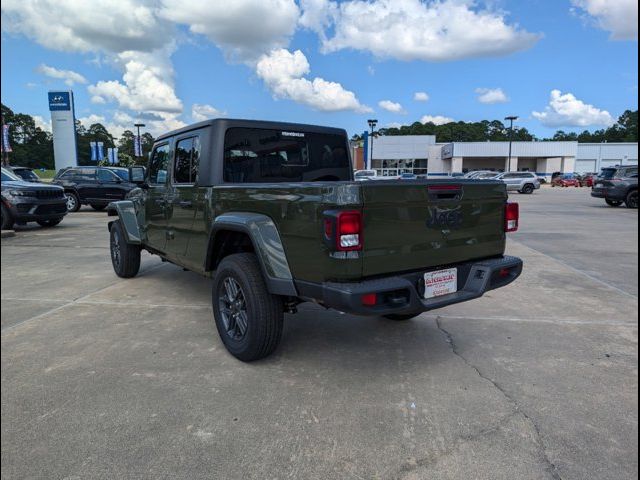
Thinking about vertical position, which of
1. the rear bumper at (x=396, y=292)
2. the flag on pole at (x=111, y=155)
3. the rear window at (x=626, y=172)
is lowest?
the rear bumper at (x=396, y=292)

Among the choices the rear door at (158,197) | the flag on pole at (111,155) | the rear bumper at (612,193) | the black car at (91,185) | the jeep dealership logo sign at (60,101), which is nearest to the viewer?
the rear door at (158,197)

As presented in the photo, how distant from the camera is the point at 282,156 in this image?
435 centimetres

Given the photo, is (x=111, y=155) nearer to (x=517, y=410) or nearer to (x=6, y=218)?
(x=6, y=218)

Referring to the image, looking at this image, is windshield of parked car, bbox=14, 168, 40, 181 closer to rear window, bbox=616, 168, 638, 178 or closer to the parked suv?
the parked suv

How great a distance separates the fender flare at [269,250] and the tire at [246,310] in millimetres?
142

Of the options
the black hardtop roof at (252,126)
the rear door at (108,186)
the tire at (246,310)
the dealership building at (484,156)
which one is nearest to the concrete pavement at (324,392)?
the tire at (246,310)

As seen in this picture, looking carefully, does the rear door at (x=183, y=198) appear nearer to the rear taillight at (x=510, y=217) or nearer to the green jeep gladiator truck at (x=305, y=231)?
the green jeep gladiator truck at (x=305, y=231)

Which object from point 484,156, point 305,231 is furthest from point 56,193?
point 484,156

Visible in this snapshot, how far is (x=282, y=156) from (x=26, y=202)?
8.64 meters

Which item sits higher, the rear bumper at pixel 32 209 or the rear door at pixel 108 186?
the rear door at pixel 108 186

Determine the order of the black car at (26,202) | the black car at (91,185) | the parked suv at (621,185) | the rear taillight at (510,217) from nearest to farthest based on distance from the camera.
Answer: the rear taillight at (510,217) < the black car at (26,202) < the black car at (91,185) < the parked suv at (621,185)

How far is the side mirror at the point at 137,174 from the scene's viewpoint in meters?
5.26

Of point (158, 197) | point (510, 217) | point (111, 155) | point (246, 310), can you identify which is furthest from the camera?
point (111, 155)

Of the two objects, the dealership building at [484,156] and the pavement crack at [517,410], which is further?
the dealership building at [484,156]
